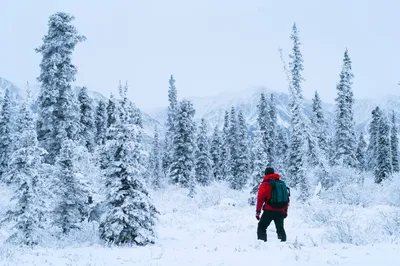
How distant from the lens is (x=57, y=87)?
23.6 meters

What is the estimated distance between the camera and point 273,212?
11.1 meters

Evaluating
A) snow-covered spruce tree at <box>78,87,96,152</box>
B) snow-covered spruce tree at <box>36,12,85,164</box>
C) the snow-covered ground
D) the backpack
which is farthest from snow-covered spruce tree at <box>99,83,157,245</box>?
snow-covered spruce tree at <box>78,87,96,152</box>

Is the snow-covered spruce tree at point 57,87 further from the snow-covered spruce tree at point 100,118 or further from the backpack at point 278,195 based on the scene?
the snow-covered spruce tree at point 100,118

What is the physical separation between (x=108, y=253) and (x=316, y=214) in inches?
351

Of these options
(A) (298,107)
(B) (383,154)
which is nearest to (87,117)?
(A) (298,107)

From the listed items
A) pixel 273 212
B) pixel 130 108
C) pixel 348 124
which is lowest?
pixel 273 212

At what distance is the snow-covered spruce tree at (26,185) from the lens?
43.6ft

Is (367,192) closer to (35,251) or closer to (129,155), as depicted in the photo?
(129,155)

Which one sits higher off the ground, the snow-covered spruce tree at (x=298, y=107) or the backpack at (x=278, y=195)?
the snow-covered spruce tree at (x=298, y=107)

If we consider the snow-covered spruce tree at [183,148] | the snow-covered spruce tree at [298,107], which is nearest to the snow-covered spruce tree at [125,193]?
the snow-covered spruce tree at [298,107]

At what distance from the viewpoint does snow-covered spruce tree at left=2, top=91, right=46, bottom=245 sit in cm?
1329

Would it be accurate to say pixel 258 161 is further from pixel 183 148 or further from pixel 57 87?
pixel 57 87

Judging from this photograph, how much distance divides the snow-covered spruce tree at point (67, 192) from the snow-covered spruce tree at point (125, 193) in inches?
111

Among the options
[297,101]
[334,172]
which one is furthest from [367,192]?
[297,101]
